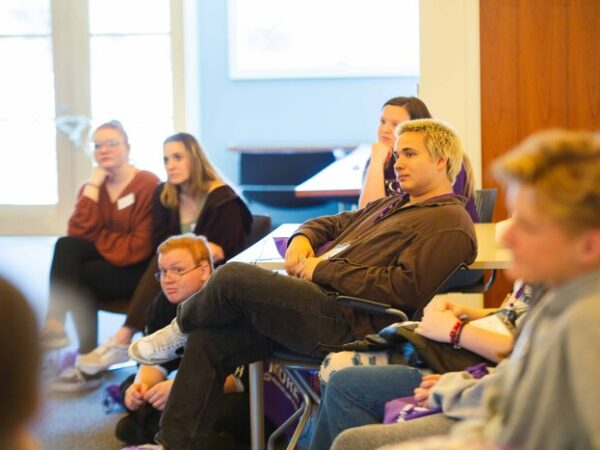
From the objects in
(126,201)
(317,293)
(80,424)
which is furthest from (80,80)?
(317,293)

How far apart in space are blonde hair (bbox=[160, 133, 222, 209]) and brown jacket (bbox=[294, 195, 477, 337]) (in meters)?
1.33

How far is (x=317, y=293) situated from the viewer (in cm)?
283

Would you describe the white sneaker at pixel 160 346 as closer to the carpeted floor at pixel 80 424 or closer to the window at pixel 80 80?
the carpeted floor at pixel 80 424

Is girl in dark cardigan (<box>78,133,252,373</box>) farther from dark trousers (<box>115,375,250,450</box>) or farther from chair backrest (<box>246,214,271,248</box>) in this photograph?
dark trousers (<box>115,375,250,450</box>)

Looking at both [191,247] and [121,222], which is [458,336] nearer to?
[191,247]

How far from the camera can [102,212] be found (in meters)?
4.48

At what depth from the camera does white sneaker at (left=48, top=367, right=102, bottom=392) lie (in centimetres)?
421

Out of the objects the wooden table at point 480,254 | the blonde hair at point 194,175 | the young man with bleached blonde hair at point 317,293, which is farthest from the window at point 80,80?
the young man with bleached blonde hair at point 317,293

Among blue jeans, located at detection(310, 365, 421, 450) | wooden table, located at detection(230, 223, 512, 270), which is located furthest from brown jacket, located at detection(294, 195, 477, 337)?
blue jeans, located at detection(310, 365, 421, 450)

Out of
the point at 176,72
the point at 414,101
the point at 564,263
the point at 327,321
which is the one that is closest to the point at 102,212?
the point at 414,101

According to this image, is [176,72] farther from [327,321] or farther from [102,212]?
[327,321]

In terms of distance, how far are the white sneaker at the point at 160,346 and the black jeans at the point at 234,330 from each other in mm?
124

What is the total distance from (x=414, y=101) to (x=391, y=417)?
2.11 metres

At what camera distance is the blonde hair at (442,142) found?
300 centimetres
